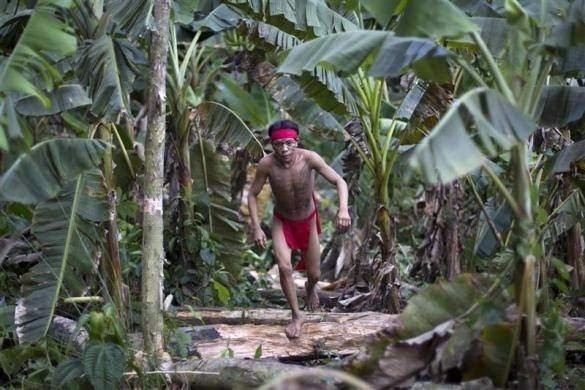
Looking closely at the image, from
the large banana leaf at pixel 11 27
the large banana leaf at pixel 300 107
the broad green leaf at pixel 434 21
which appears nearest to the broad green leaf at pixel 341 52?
the broad green leaf at pixel 434 21

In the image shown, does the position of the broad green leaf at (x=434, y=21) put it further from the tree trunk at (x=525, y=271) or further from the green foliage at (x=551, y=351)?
the green foliage at (x=551, y=351)

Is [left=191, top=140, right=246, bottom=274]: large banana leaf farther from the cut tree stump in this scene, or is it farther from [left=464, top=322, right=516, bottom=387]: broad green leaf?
[left=464, top=322, right=516, bottom=387]: broad green leaf

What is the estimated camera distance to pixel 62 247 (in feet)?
28.0

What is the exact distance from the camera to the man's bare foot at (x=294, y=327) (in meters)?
8.75

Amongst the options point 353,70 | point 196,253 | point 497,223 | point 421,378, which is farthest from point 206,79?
point 421,378

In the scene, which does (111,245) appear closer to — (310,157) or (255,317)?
(255,317)

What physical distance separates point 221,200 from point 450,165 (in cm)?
629

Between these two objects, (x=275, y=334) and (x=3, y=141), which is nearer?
(x=3, y=141)

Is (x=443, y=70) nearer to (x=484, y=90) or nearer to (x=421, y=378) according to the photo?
(x=484, y=90)

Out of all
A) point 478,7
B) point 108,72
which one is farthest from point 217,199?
point 478,7

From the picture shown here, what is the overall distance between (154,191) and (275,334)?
1.90m

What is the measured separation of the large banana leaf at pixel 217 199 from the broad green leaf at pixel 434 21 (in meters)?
5.33

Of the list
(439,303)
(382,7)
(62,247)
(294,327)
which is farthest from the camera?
(294,327)

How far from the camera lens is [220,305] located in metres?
10.8
